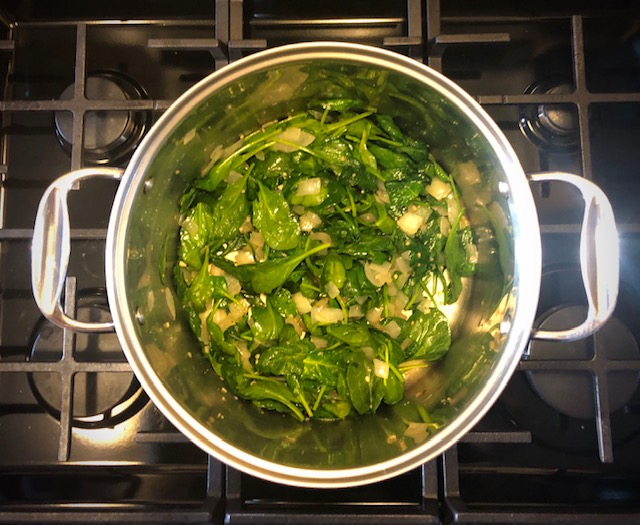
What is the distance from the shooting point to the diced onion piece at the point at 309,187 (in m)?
1.21

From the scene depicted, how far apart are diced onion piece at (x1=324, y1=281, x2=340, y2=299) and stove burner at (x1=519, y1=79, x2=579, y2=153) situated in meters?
0.56

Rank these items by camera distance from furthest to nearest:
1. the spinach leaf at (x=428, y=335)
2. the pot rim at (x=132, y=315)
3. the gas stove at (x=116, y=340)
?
the spinach leaf at (x=428, y=335)
the gas stove at (x=116, y=340)
the pot rim at (x=132, y=315)

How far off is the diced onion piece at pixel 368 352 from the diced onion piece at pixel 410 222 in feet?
0.88

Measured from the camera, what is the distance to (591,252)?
0.99 metres

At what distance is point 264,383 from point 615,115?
1.00 meters

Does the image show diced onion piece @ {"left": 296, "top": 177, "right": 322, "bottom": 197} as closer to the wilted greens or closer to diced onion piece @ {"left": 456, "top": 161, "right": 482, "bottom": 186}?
the wilted greens

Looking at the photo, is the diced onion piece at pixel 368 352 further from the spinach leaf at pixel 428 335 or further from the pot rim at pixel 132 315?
the pot rim at pixel 132 315

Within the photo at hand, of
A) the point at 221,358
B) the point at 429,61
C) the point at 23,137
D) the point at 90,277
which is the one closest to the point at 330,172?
the point at 429,61

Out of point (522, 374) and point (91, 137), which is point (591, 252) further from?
point (91, 137)

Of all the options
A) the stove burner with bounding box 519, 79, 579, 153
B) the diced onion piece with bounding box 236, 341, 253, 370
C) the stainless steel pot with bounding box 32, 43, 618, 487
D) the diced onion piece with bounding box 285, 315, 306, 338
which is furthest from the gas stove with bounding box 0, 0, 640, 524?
the diced onion piece with bounding box 285, 315, 306, 338

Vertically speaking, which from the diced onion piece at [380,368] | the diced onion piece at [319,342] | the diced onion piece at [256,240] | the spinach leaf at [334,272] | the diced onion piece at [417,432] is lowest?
the diced onion piece at [417,432]

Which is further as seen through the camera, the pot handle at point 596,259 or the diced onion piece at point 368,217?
the diced onion piece at point 368,217

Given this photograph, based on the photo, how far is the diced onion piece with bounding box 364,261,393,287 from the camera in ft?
4.04

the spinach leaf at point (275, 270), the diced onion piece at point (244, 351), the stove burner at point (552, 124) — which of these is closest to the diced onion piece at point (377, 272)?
the spinach leaf at point (275, 270)
